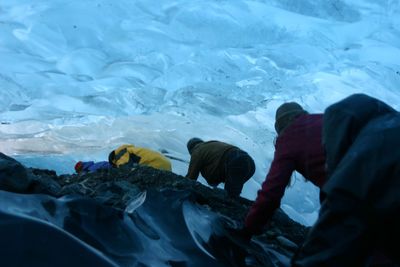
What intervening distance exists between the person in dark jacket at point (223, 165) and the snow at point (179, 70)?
1097 millimetres

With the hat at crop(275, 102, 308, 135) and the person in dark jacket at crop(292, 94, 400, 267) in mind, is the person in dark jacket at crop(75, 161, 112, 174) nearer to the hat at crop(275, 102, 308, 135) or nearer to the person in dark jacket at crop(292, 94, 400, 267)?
the hat at crop(275, 102, 308, 135)

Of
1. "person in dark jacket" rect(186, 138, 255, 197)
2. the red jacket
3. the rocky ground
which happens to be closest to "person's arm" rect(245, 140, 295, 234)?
the red jacket

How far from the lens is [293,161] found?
2.86m

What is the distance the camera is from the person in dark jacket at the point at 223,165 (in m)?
5.00

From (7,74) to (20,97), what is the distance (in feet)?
2.51

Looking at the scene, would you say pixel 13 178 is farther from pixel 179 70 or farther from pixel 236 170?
pixel 179 70

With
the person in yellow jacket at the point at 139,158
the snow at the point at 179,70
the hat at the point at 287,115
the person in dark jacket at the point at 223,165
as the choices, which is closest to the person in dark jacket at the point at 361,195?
the hat at the point at 287,115

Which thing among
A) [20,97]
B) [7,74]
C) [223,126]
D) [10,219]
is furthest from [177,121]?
[10,219]

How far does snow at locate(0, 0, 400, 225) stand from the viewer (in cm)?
669

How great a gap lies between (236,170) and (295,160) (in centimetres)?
219

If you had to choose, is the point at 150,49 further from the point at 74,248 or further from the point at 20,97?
the point at 74,248

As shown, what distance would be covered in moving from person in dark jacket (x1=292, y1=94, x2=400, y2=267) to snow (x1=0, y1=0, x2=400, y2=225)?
441 centimetres

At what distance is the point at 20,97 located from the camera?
7.97 metres

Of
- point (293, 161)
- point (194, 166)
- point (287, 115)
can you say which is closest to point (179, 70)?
point (194, 166)
